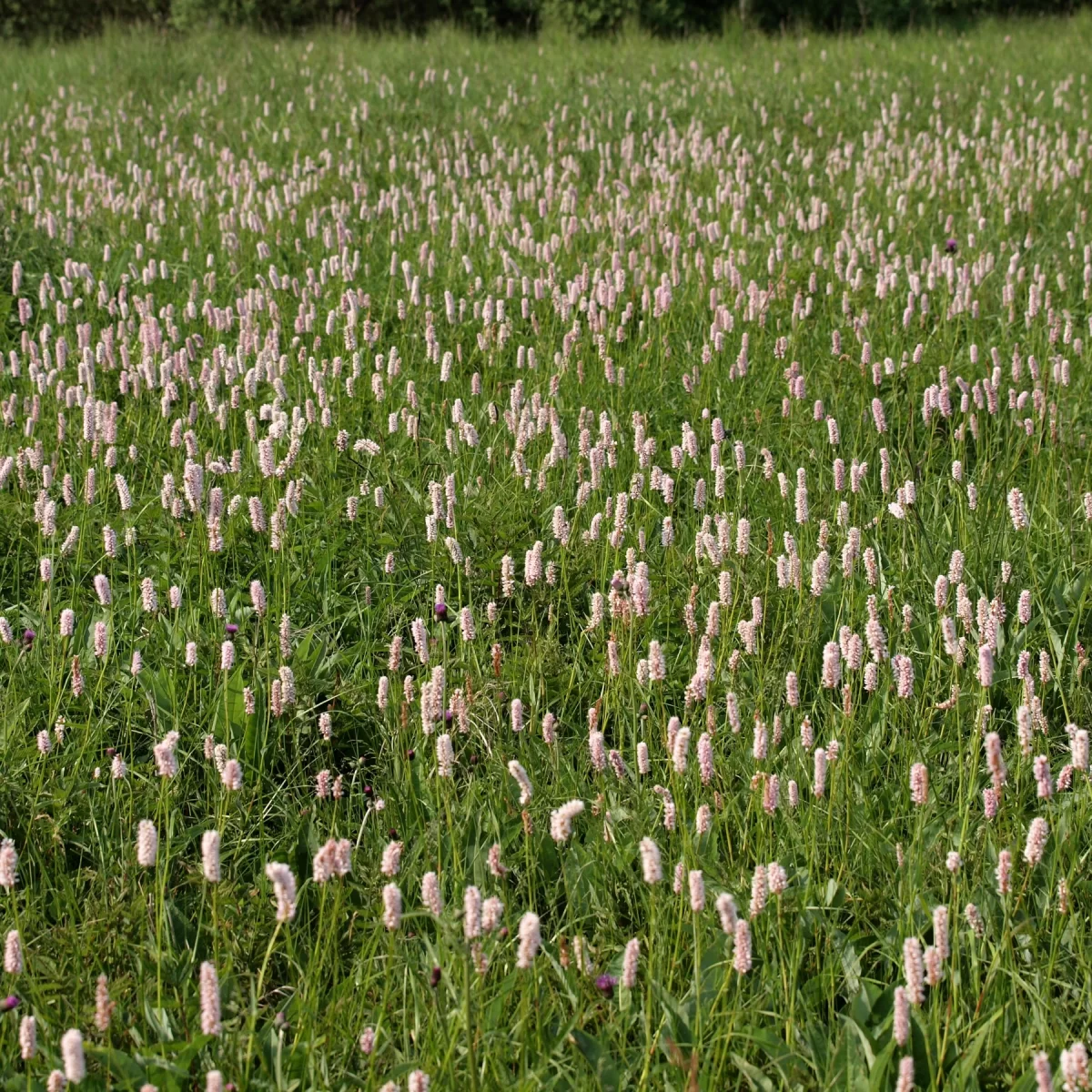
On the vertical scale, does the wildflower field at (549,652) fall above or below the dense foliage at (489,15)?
below

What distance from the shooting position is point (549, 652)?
3.36 meters

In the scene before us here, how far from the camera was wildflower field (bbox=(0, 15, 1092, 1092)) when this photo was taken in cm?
221

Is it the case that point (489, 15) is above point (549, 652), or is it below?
above

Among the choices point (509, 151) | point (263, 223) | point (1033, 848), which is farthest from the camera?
point (509, 151)

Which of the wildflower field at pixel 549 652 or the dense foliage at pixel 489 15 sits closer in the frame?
the wildflower field at pixel 549 652

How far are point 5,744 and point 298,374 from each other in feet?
7.95

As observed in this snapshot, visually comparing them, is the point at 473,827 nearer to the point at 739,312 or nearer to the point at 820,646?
the point at 820,646

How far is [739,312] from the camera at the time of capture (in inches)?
227

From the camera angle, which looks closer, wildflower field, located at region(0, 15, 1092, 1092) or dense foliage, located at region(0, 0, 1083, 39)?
wildflower field, located at region(0, 15, 1092, 1092)

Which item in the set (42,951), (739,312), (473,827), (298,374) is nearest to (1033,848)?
(473,827)

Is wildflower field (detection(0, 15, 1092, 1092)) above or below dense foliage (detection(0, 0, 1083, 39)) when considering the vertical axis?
below

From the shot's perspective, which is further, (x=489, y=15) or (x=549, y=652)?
(x=489, y=15)

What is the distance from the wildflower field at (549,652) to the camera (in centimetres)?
221

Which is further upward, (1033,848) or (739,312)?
(739,312)
